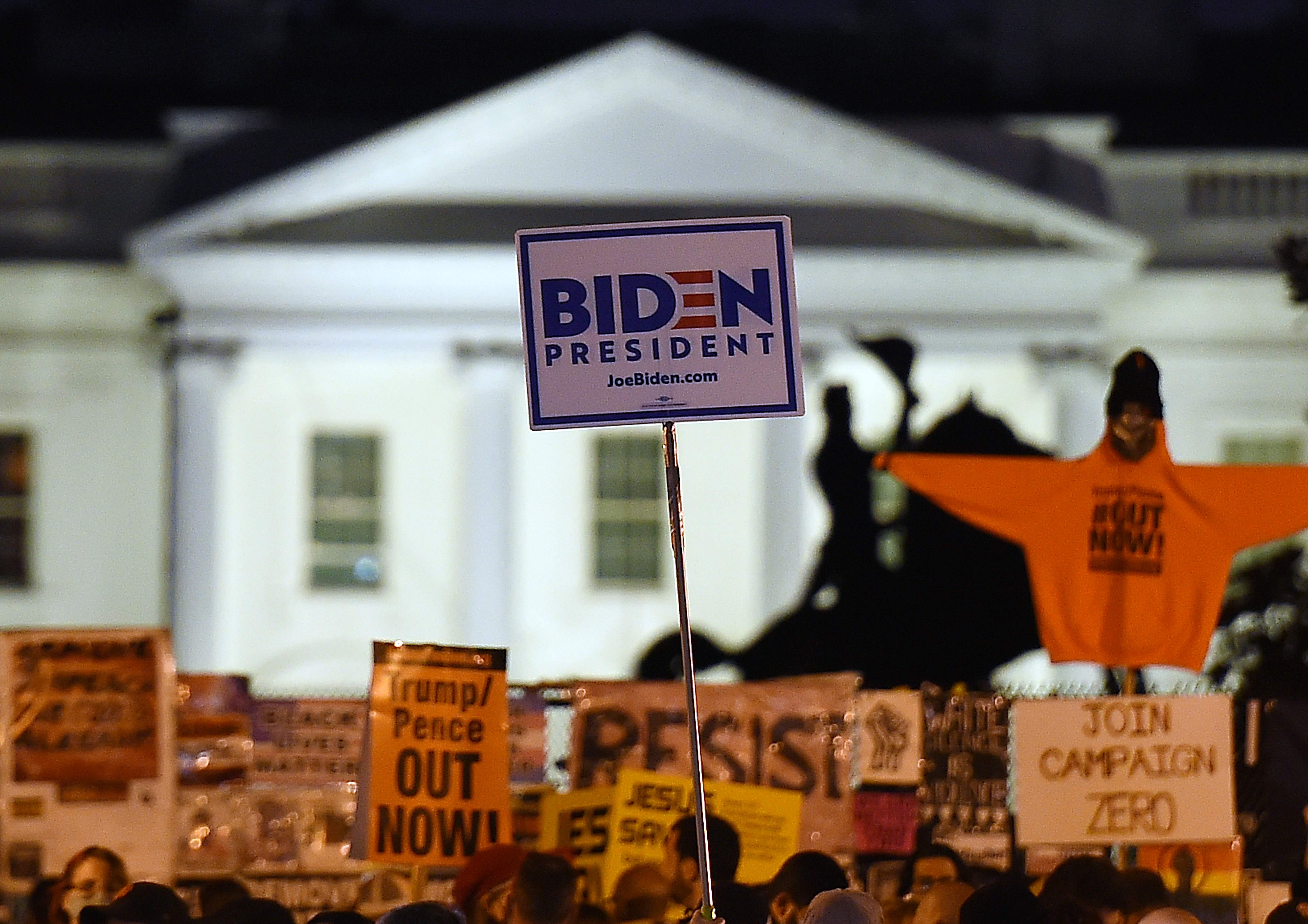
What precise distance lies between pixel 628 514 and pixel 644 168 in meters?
4.53

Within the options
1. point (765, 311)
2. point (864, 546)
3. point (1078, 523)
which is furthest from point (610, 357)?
point (864, 546)

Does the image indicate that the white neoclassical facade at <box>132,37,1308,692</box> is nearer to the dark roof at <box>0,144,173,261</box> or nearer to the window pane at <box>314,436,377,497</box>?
the window pane at <box>314,436,377,497</box>

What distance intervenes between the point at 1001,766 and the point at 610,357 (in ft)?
10.8

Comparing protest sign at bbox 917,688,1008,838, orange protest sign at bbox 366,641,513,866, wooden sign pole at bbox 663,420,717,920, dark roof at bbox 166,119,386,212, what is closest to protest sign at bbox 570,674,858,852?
protest sign at bbox 917,688,1008,838

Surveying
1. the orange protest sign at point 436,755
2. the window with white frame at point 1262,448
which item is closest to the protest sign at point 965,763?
the orange protest sign at point 436,755

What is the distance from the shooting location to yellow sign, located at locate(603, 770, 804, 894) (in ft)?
28.5

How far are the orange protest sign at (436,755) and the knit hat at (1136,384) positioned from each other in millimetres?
2406

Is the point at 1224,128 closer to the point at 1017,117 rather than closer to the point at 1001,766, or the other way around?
the point at 1017,117

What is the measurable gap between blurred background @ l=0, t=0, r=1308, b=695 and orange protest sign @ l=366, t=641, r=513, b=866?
15.3m

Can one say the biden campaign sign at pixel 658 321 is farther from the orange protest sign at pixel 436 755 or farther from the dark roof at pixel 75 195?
the dark roof at pixel 75 195

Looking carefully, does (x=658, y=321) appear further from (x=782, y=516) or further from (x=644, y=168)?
(x=644, y=168)

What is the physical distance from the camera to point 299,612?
28859 millimetres

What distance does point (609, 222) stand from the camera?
2686 centimetres

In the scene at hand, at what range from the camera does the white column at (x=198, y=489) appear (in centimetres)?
2614
